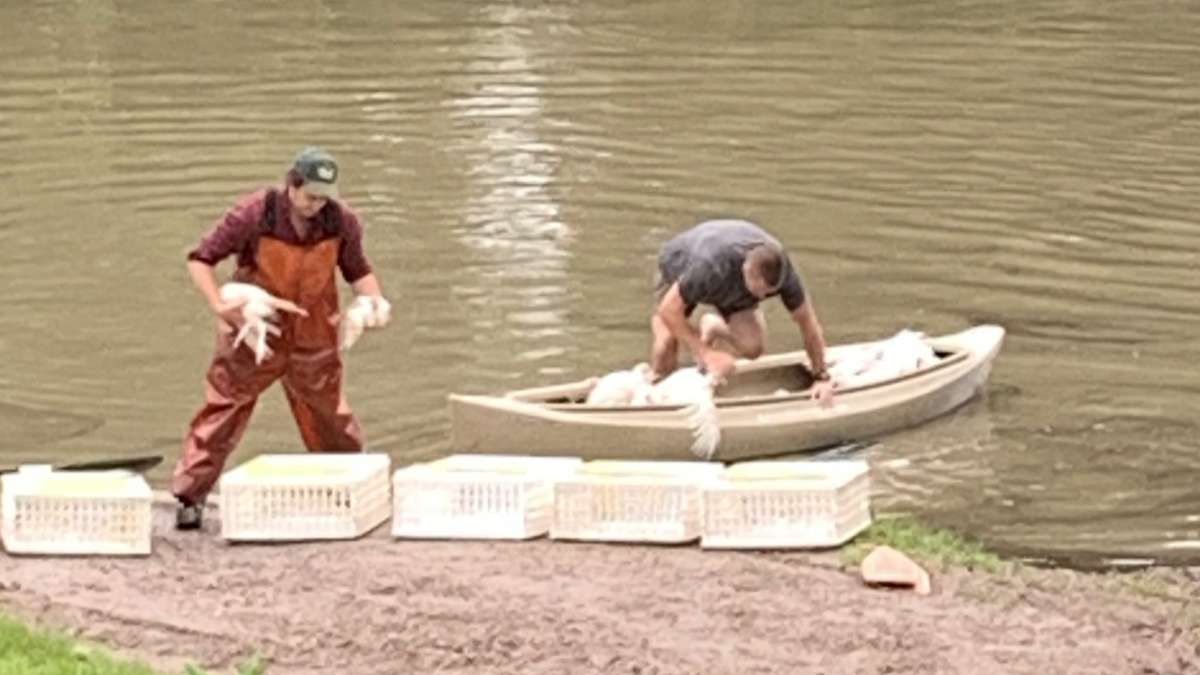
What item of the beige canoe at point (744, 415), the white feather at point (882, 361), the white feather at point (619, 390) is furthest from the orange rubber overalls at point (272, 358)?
the white feather at point (882, 361)

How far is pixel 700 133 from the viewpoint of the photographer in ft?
76.3

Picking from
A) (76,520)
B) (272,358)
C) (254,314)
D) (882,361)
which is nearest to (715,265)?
(882,361)

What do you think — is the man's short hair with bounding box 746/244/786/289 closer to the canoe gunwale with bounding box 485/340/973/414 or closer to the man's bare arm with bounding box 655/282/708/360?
the man's bare arm with bounding box 655/282/708/360

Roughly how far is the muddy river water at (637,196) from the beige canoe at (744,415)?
0.22 m

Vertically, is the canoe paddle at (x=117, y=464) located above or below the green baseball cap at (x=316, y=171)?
below

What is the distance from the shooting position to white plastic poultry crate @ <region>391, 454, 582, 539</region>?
10.9 meters

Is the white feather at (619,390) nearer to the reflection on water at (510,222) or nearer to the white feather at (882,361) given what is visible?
the white feather at (882,361)

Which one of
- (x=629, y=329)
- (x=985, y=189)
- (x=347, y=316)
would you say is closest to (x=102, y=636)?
(x=347, y=316)

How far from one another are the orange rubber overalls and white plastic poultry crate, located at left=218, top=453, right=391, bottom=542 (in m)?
0.19

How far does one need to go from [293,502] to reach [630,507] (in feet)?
4.56

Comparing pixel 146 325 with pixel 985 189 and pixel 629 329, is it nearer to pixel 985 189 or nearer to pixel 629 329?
pixel 629 329

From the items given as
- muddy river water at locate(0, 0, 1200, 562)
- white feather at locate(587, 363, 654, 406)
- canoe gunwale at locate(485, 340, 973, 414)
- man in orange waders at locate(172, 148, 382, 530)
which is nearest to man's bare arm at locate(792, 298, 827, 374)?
canoe gunwale at locate(485, 340, 973, 414)

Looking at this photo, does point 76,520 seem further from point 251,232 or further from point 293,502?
point 251,232

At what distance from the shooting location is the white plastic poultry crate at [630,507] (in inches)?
424
